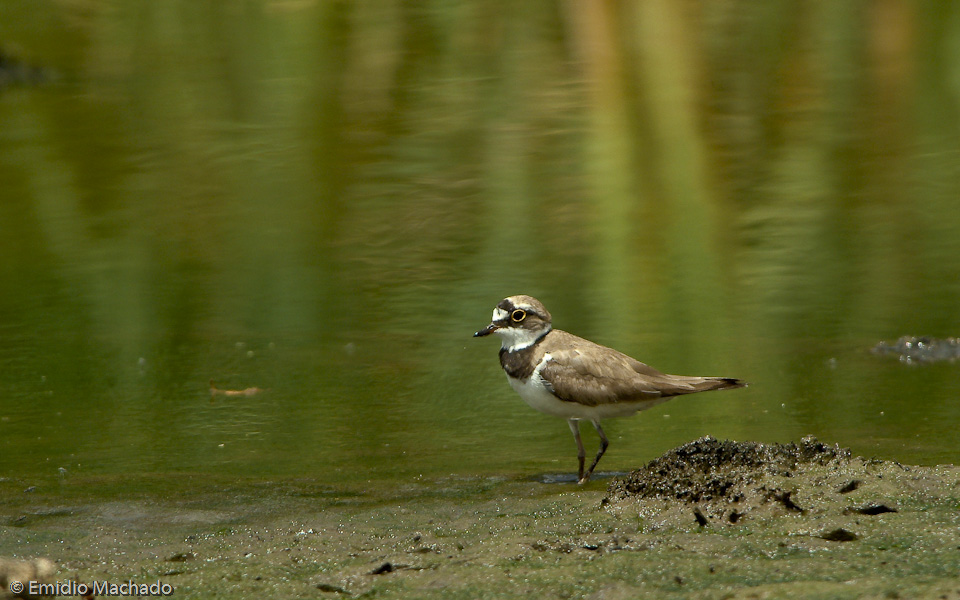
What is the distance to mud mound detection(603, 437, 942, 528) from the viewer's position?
431 cm

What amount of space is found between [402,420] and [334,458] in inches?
27.0

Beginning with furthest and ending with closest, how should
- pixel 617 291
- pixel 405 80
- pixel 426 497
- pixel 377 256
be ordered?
pixel 405 80
pixel 377 256
pixel 617 291
pixel 426 497

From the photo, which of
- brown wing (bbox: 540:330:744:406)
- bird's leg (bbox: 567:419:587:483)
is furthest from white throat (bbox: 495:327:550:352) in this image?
bird's leg (bbox: 567:419:587:483)

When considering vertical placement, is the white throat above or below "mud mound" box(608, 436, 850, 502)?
above

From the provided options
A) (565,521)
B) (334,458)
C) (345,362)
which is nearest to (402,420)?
(334,458)

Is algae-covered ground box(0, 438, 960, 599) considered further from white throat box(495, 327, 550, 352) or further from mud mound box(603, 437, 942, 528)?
white throat box(495, 327, 550, 352)

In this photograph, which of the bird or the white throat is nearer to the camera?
the bird

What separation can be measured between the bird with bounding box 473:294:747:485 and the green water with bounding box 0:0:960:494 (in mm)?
264

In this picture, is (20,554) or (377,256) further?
(377,256)

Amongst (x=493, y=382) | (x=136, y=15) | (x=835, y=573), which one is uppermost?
(x=136, y=15)

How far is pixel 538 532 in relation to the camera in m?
4.35

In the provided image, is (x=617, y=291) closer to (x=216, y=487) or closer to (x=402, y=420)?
(x=402, y=420)

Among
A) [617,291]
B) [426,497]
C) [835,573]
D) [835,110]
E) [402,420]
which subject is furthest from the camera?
[835,110]

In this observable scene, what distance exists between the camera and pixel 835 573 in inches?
136
